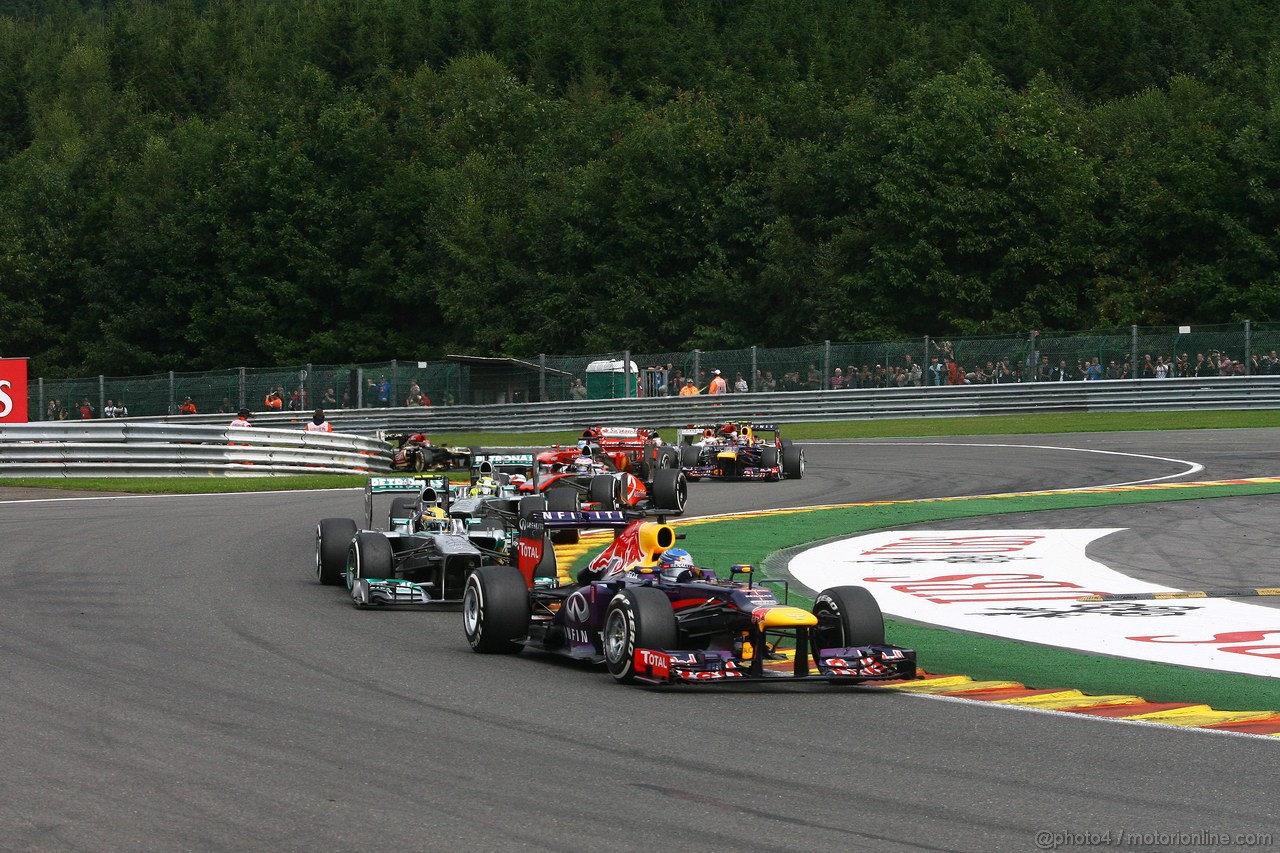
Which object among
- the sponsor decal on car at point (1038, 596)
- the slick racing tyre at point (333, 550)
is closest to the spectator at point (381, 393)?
the sponsor decal on car at point (1038, 596)

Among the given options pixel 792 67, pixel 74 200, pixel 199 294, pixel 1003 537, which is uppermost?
pixel 792 67

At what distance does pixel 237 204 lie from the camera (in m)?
85.1

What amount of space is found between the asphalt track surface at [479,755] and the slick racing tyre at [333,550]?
151 cm

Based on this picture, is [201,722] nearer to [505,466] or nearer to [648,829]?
[648,829]

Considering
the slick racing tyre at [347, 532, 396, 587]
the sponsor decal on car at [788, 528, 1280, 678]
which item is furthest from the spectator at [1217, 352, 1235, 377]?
the slick racing tyre at [347, 532, 396, 587]

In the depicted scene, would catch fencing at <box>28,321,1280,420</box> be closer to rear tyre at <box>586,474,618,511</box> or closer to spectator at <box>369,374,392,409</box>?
spectator at <box>369,374,392,409</box>

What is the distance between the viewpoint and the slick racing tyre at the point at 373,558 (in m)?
14.5

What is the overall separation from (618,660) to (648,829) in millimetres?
3715

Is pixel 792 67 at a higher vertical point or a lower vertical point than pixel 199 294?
higher

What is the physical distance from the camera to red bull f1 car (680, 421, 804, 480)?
28.7 m

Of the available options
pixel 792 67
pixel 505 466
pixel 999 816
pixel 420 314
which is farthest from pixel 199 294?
pixel 999 816

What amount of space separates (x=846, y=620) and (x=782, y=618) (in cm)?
65

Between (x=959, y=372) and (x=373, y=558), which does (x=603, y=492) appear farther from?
(x=959, y=372)

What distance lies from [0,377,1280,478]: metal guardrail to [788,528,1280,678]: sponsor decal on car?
Answer: 15072 millimetres
